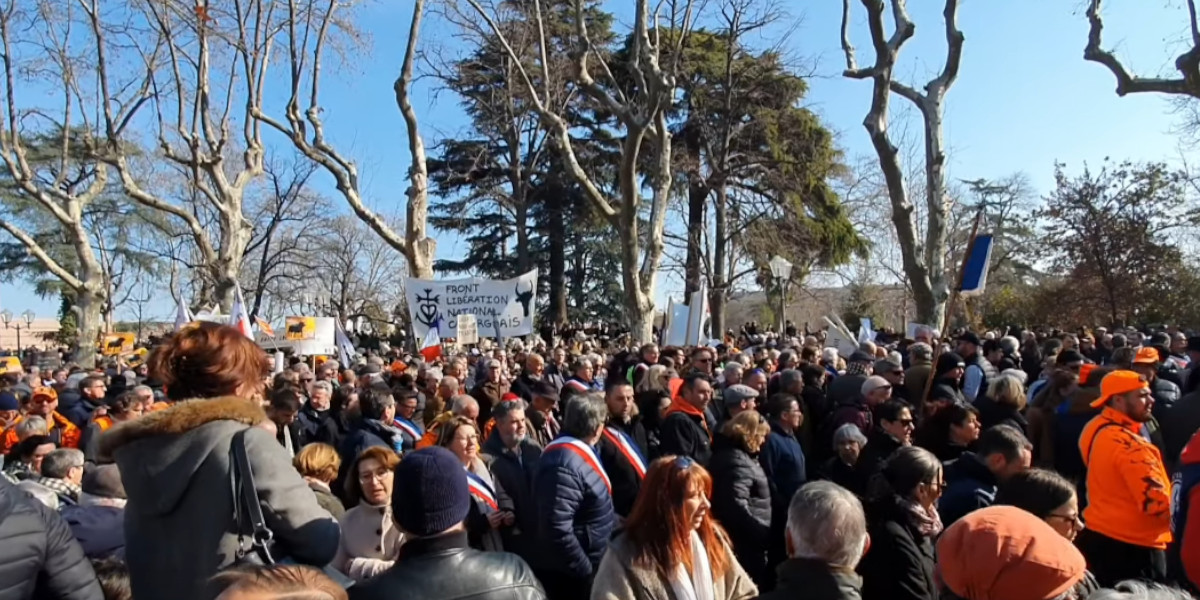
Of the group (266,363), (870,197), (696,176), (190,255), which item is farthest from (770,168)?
(190,255)

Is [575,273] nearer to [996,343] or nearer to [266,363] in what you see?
[996,343]

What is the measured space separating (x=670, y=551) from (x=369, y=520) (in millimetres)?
1343

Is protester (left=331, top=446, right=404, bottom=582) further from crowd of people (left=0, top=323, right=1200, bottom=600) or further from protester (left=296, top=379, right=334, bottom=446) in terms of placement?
protester (left=296, top=379, right=334, bottom=446)

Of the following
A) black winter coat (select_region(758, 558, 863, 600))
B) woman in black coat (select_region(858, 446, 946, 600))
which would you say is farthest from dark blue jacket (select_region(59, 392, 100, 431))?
black winter coat (select_region(758, 558, 863, 600))

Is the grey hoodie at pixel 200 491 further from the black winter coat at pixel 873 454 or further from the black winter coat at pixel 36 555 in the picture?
the black winter coat at pixel 873 454

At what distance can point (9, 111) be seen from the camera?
21.9m

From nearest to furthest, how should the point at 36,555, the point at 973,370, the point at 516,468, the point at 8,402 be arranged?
the point at 36,555, the point at 516,468, the point at 8,402, the point at 973,370

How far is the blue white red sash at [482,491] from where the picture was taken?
4.53m

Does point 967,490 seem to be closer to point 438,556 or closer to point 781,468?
point 781,468

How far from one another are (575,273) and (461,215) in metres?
5.62

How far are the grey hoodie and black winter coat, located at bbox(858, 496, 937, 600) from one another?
86.3 inches

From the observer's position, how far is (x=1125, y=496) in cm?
461

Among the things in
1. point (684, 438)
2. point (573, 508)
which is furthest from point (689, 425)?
point (573, 508)

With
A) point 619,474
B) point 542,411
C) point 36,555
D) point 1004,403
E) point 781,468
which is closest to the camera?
Result: point 36,555
